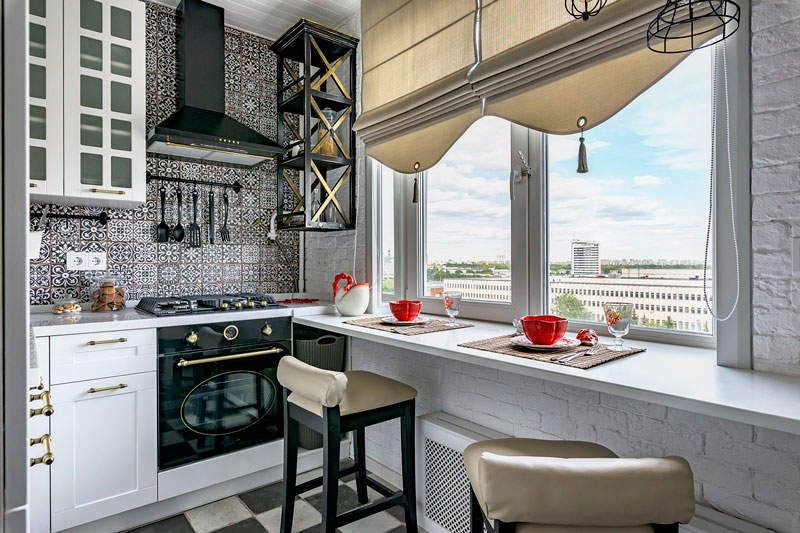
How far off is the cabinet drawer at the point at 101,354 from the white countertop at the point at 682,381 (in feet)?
4.18

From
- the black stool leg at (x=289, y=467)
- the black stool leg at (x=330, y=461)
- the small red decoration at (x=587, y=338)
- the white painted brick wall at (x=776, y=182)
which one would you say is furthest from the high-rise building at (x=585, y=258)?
the black stool leg at (x=289, y=467)

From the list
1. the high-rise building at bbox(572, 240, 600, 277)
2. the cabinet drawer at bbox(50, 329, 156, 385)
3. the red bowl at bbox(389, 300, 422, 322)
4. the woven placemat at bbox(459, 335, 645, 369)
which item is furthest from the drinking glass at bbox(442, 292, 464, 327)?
the cabinet drawer at bbox(50, 329, 156, 385)

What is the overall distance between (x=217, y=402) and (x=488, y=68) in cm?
195

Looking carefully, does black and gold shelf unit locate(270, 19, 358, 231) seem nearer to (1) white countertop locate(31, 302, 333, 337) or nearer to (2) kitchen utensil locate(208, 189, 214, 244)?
(2) kitchen utensil locate(208, 189, 214, 244)

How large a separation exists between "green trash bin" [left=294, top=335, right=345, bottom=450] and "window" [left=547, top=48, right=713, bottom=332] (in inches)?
50.4

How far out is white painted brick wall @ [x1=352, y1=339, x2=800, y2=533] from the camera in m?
1.20

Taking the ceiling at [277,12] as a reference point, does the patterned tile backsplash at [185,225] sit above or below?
below

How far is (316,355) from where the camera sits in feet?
8.29

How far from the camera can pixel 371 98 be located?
258 centimetres

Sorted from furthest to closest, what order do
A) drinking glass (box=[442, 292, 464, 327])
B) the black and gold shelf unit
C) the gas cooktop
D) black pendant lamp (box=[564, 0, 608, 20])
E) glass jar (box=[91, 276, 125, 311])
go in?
the black and gold shelf unit < glass jar (box=[91, 276, 125, 311]) < the gas cooktop < drinking glass (box=[442, 292, 464, 327]) < black pendant lamp (box=[564, 0, 608, 20])

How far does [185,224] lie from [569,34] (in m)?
2.33

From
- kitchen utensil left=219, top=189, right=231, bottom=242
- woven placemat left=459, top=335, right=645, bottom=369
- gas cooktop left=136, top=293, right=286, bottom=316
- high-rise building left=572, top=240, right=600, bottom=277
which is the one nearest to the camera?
woven placemat left=459, top=335, right=645, bottom=369

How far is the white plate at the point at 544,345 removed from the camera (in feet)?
4.86

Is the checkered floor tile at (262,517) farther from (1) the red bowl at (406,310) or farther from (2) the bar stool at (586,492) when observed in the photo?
(2) the bar stool at (586,492)
